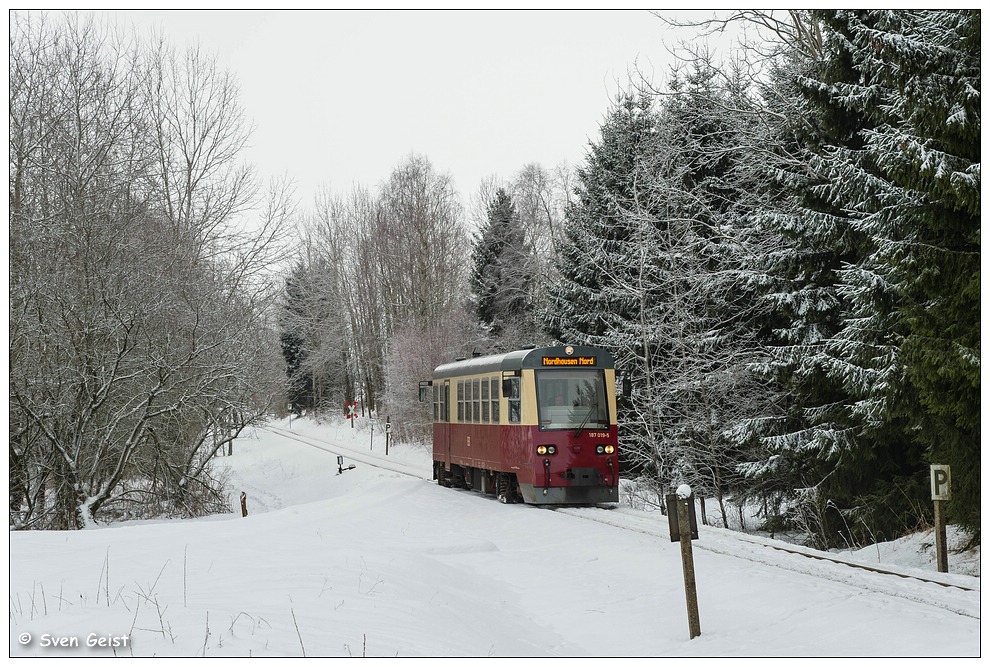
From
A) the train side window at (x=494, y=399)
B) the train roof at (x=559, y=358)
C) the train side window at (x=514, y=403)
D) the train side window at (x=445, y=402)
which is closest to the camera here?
the train roof at (x=559, y=358)

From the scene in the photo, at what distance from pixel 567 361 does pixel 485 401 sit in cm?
289

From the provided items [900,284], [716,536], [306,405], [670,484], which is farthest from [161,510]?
[306,405]

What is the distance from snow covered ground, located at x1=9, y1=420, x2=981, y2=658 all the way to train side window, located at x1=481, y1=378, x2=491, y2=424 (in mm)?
5602

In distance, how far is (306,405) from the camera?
249 ft

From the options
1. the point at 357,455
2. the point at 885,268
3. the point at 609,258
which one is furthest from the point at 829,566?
the point at 357,455

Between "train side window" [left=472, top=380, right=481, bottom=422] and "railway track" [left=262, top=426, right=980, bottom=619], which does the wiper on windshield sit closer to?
"railway track" [left=262, top=426, right=980, bottom=619]

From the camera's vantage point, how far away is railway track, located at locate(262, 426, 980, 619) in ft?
28.3

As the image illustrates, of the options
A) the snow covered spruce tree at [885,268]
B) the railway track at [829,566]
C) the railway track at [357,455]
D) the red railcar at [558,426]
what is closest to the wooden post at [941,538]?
the snow covered spruce tree at [885,268]

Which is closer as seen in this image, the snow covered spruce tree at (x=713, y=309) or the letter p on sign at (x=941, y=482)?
the letter p on sign at (x=941, y=482)

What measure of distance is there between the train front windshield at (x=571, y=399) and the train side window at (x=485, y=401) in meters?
2.35

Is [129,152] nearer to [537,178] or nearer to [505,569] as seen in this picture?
[505,569]

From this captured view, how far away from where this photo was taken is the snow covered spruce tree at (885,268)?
9.50m

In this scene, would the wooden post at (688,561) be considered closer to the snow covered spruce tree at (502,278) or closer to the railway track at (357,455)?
the railway track at (357,455)

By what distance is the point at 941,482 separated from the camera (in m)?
10.5
